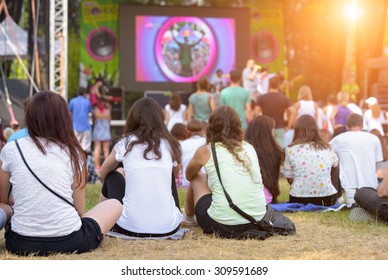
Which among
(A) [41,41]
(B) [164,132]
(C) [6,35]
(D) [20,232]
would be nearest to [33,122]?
(D) [20,232]

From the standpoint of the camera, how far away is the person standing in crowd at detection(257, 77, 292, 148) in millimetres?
9500

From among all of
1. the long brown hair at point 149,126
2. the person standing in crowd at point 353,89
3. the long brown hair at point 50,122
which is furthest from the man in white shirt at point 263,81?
the long brown hair at point 50,122

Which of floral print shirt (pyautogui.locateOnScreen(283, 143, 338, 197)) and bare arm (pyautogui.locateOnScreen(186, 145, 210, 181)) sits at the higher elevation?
bare arm (pyautogui.locateOnScreen(186, 145, 210, 181))

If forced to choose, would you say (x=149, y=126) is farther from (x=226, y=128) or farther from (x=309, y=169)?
(x=309, y=169)

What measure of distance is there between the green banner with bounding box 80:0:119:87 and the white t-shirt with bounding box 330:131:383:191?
10516 millimetres

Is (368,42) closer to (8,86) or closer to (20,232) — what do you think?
(8,86)

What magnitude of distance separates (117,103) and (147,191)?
11.3m

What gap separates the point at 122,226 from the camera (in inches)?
185

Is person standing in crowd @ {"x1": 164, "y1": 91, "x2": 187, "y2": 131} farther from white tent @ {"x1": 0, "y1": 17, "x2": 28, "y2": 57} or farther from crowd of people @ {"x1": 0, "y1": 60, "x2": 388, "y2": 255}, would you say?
crowd of people @ {"x1": 0, "y1": 60, "x2": 388, "y2": 255}

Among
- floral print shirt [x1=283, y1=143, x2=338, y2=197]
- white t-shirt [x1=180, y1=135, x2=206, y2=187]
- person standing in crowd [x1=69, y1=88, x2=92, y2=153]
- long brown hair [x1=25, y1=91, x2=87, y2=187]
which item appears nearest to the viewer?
long brown hair [x1=25, y1=91, x2=87, y2=187]

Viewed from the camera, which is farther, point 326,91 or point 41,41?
point 326,91

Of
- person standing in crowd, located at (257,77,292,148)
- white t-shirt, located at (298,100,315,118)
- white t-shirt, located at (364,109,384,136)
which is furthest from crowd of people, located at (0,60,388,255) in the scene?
white t-shirt, located at (364,109,384,136)

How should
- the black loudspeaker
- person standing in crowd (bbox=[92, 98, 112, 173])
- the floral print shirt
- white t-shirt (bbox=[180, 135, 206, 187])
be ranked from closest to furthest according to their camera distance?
the floral print shirt, white t-shirt (bbox=[180, 135, 206, 187]), person standing in crowd (bbox=[92, 98, 112, 173]), the black loudspeaker
